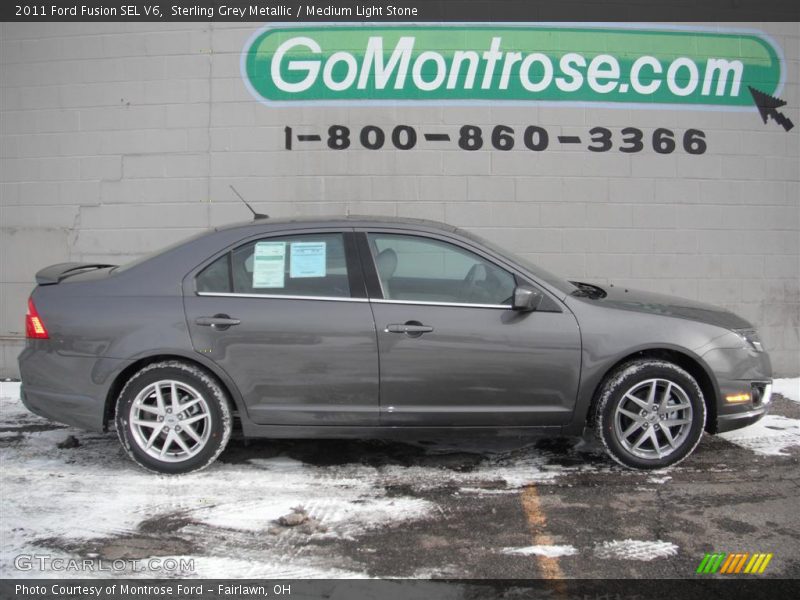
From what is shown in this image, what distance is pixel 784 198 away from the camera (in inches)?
288

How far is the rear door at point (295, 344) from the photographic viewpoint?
4277 mm

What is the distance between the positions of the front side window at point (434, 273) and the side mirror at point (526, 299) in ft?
0.35

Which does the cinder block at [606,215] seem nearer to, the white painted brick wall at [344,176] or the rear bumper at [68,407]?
the white painted brick wall at [344,176]

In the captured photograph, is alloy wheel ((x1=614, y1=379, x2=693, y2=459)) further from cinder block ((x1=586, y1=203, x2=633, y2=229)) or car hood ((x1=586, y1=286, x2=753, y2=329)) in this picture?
cinder block ((x1=586, y1=203, x2=633, y2=229))

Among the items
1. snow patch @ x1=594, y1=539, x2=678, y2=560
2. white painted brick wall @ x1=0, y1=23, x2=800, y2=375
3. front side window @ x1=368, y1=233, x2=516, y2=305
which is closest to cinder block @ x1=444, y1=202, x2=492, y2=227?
white painted brick wall @ x1=0, y1=23, x2=800, y2=375

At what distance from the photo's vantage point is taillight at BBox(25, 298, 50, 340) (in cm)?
440

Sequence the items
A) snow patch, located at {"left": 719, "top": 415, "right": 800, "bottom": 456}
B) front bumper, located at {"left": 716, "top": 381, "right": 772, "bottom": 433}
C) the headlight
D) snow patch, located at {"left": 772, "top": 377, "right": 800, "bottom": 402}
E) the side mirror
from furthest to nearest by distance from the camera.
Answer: snow patch, located at {"left": 772, "top": 377, "right": 800, "bottom": 402} → snow patch, located at {"left": 719, "top": 415, "right": 800, "bottom": 456} → the headlight → front bumper, located at {"left": 716, "top": 381, "right": 772, "bottom": 433} → the side mirror

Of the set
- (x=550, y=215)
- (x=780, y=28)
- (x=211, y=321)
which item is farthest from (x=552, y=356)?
(x=780, y=28)

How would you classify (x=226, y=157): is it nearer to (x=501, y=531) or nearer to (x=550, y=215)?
(x=550, y=215)

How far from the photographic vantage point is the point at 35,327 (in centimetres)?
443

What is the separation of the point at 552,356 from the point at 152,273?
253 cm

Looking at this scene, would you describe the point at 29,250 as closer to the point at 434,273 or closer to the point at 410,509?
the point at 434,273

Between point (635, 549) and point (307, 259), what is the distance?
247cm

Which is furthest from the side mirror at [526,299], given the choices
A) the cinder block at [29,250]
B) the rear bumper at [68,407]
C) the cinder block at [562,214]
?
the cinder block at [29,250]
